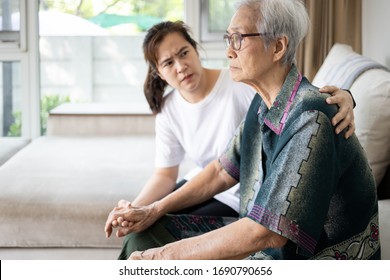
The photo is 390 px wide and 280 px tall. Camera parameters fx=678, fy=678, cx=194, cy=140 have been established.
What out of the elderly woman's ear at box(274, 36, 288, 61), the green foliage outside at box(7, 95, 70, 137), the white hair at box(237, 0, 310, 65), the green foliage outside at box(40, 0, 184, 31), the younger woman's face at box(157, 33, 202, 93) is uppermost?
the green foliage outside at box(40, 0, 184, 31)

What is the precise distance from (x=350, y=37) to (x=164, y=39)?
1.93 metres

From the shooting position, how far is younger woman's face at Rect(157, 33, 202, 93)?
6.86ft

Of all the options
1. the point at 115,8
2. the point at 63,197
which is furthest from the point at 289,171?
the point at 115,8

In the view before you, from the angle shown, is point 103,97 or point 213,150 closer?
point 213,150

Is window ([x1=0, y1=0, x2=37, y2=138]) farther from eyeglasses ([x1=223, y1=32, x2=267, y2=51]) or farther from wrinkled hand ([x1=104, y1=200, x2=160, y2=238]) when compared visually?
eyeglasses ([x1=223, y1=32, x2=267, y2=51])

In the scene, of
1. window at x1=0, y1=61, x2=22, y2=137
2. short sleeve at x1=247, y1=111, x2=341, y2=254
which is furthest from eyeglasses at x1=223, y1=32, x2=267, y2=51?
window at x1=0, y1=61, x2=22, y2=137

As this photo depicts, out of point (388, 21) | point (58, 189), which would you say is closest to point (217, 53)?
point (388, 21)

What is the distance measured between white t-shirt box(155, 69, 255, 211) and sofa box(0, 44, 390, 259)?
243 mm

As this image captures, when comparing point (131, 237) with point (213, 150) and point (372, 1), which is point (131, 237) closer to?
point (213, 150)

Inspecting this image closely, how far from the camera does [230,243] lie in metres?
1.37

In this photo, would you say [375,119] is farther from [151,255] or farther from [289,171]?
[151,255]

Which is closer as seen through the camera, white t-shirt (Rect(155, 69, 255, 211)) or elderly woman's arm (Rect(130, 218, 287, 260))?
elderly woman's arm (Rect(130, 218, 287, 260))

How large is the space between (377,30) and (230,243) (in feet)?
6.68

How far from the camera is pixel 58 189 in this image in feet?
7.76
